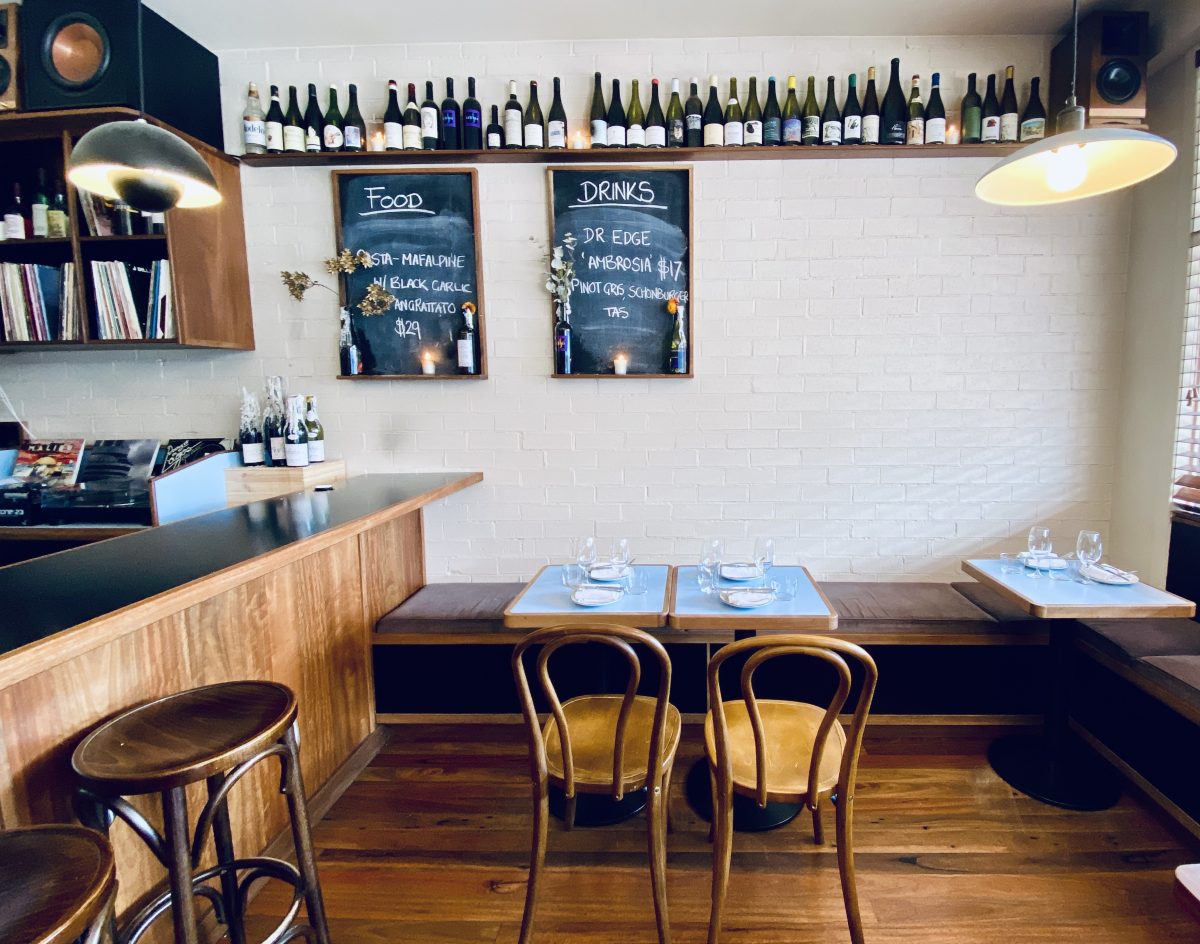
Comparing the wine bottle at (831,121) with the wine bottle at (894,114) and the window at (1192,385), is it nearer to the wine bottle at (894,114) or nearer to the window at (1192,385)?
the wine bottle at (894,114)

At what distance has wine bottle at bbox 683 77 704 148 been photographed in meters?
2.85

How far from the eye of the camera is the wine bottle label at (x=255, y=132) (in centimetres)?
288

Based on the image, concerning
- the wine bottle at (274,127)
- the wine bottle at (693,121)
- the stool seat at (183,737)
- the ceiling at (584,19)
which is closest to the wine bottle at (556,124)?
the ceiling at (584,19)

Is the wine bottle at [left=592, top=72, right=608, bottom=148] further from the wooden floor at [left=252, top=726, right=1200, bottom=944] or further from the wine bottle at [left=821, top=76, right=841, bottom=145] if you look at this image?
the wooden floor at [left=252, top=726, right=1200, bottom=944]

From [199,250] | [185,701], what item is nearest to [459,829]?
[185,701]

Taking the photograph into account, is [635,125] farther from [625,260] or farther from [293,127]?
[293,127]

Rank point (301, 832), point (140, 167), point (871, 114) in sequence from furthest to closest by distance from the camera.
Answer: point (871, 114) < point (140, 167) < point (301, 832)

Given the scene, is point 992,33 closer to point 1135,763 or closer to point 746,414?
point 746,414

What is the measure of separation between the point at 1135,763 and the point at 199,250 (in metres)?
4.26

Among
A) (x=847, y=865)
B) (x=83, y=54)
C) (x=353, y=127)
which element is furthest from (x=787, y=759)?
(x=83, y=54)

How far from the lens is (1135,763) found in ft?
7.47

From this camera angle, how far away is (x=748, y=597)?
2.04 m

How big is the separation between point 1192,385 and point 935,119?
5.09ft

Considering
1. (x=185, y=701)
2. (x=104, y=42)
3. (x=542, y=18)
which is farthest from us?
(x=542, y=18)
